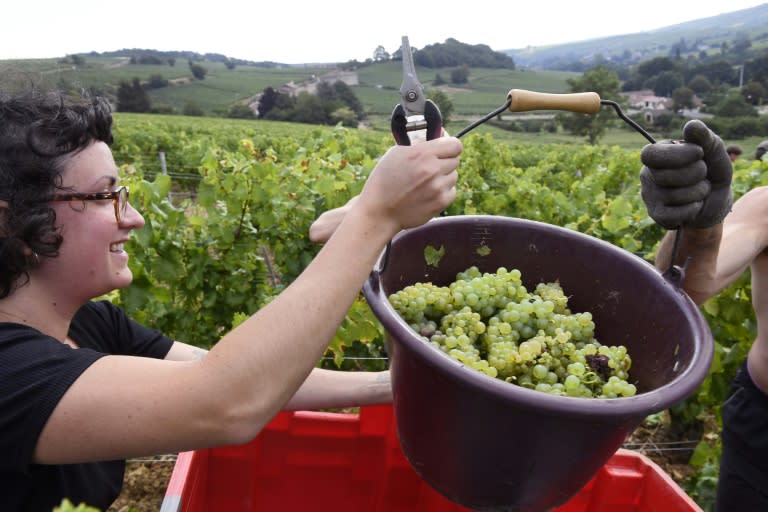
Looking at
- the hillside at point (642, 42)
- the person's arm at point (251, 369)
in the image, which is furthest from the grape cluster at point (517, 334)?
the hillside at point (642, 42)

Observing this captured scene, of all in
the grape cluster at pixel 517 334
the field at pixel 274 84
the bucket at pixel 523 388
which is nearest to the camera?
the bucket at pixel 523 388

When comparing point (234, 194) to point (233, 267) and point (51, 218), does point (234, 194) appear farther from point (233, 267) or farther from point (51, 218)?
point (51, 218)

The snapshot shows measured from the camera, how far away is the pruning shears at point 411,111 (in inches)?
40.0

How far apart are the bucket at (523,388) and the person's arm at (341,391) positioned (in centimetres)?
44

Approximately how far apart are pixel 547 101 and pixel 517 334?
19.5 inches

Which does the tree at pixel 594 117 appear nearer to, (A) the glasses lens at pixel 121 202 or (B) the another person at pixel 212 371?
(A) the glasses lens at pixel 121 202

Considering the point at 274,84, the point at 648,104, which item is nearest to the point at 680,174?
the point at 648,104

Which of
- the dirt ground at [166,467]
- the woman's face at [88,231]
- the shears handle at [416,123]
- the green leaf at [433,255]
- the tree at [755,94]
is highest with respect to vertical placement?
the shears handle at [416,123]

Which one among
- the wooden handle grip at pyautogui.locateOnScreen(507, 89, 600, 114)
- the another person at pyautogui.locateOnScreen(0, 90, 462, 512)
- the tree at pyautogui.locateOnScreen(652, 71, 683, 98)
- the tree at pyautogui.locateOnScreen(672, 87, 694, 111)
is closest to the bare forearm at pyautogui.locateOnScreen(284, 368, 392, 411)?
the another person at pyautogui.locateOnScreen(0, 90, 462, 512)

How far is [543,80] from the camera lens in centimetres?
7362

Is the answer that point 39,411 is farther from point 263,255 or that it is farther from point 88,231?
point 263,255

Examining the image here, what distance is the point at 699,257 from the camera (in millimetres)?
1649

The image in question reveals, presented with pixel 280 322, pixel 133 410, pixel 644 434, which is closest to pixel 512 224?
pixel 280 322

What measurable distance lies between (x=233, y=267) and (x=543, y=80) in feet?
250
